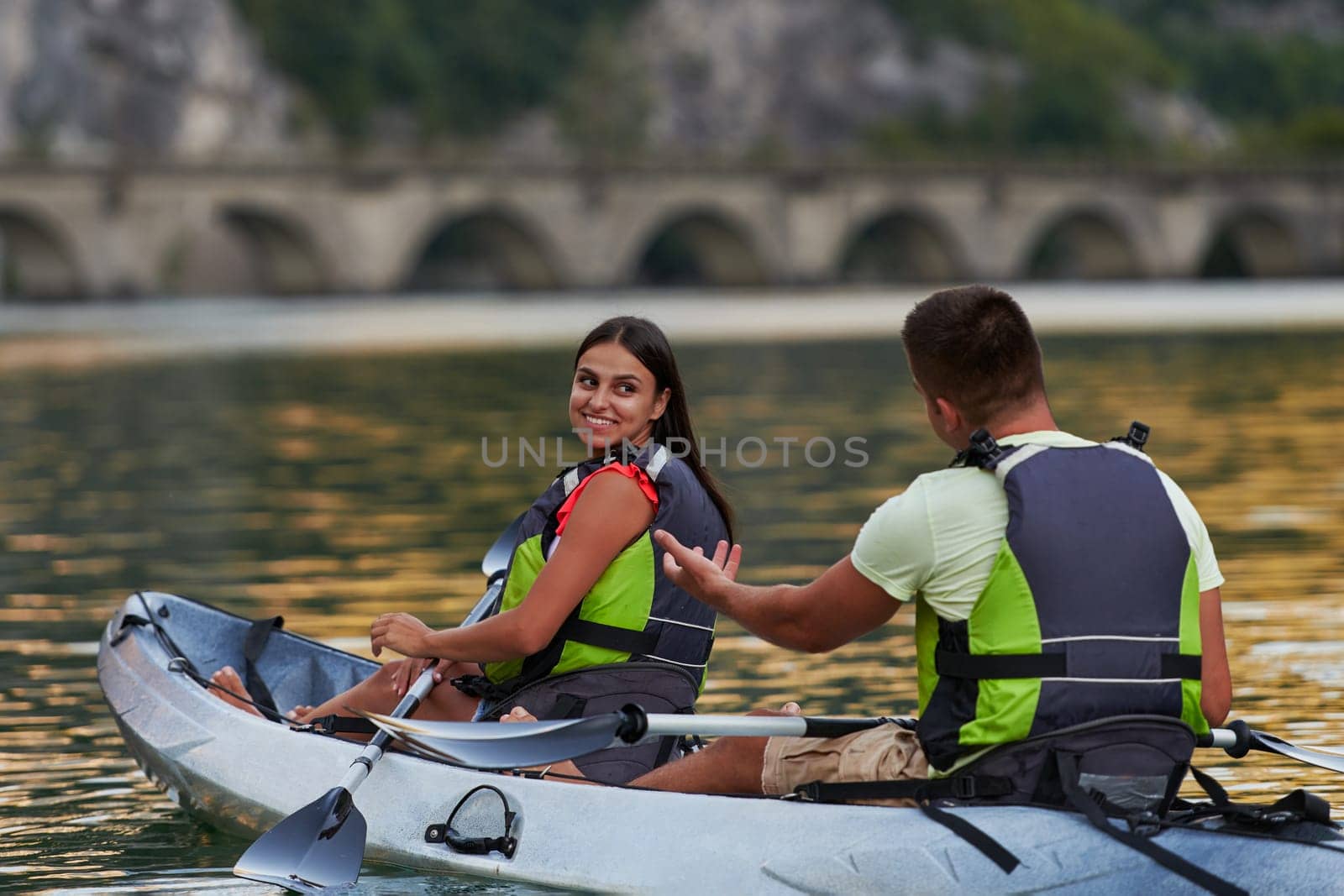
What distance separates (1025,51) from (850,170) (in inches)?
1096

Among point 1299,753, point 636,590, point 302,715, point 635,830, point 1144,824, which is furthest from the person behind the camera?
point 302,715

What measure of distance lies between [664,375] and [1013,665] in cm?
147

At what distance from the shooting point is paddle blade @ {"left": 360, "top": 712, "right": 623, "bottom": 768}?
17.4 ft

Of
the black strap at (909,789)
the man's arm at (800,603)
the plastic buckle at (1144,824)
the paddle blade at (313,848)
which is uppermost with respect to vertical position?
the man's arm at (800,603)

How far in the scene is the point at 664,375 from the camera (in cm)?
589

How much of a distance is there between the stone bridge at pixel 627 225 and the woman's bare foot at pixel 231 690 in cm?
4947

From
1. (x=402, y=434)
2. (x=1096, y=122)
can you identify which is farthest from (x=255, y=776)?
(x=1096, y=122)

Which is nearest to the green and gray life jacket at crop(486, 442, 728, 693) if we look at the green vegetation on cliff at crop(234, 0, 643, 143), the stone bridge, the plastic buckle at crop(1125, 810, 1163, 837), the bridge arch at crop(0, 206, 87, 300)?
the plastic buckle at crop(1125, 810, 1163, 837)

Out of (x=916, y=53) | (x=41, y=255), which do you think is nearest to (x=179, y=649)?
(x=41, y=255)

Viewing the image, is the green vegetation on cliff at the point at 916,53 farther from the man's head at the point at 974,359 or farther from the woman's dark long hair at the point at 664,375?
the man's head at the point at 974,359

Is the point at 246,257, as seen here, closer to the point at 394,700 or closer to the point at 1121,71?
the point at 1121,71

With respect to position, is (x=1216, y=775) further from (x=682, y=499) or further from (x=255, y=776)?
(x=255, y=776)

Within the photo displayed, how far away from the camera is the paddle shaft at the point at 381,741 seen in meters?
5.99

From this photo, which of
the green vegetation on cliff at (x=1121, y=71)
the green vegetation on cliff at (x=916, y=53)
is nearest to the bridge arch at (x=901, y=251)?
the green vegetation on cliff at (x=916, y=53)
